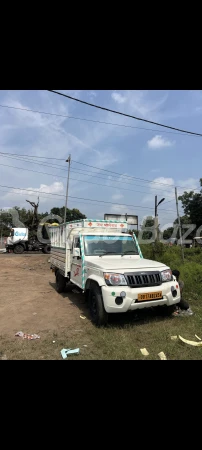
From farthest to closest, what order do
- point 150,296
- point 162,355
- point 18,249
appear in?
point 18,249 < point 150,296 < point 162,355

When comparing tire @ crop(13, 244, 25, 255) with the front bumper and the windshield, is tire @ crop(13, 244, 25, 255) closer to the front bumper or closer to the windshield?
the windshield

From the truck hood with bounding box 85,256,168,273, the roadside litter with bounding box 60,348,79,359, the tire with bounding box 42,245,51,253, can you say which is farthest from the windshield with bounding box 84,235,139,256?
the tire with bounding box 42,245,51,253

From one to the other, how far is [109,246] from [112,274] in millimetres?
1530

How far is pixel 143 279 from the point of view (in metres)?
4.46

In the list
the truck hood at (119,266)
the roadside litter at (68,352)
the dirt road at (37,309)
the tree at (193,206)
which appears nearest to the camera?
the roadside litter at (68,352)

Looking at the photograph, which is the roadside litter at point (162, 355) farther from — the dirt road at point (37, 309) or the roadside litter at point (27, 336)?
the roadside litter at point (27, 336)

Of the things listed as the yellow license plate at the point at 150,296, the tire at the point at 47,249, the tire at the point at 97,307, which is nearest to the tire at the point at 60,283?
the tire at the point at 97,307

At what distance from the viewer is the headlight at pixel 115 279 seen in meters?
4.32

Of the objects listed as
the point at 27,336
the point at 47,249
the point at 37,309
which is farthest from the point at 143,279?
the point at 47,249

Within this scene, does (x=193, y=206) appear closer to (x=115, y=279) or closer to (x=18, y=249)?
(x=18, y=249)

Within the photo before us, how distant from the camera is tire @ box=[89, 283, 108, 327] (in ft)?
14.5
